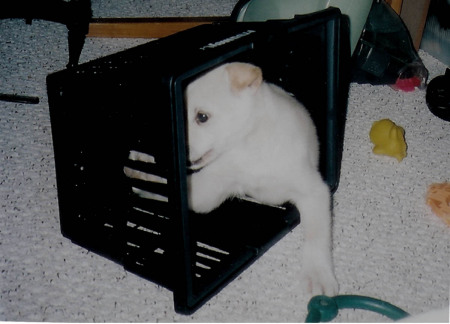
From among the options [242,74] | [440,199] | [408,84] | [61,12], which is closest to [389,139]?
[440,199]

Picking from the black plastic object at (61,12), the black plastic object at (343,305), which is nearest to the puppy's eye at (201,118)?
the black plastic object at (343,305)

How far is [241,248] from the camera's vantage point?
44.9 inches

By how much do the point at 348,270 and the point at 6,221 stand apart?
0.85 m

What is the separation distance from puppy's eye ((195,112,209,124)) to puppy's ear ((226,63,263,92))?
0.09 meters

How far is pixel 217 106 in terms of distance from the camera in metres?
1.09

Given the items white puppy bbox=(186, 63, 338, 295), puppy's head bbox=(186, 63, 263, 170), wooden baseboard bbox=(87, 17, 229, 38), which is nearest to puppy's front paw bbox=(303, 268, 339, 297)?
white puppy bbox=(186, 63, 338, 295)

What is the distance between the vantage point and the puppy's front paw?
106cm

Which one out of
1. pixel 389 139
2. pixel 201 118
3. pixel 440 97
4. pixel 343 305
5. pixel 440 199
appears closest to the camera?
pixel 343 305

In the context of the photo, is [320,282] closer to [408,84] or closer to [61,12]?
[408,84]

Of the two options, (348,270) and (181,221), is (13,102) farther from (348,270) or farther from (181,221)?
(348,270)

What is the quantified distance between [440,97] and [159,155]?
1.12 meters

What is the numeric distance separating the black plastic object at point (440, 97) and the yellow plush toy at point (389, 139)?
0.22m

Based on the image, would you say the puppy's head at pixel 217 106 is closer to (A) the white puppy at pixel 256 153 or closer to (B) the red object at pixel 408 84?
(A) the white puppy at pixel 256 153

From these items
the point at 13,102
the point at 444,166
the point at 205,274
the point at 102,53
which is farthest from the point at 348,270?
the point at 102,53
